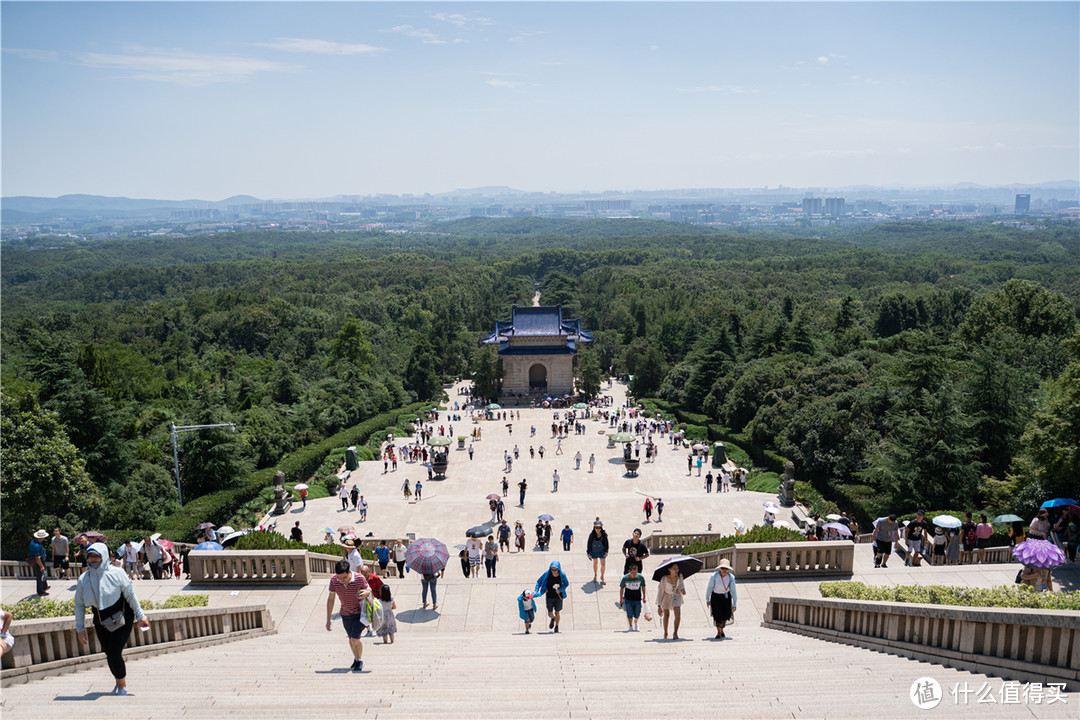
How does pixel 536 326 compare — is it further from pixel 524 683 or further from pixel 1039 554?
pixel 524 683

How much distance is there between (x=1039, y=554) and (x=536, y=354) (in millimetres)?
49690

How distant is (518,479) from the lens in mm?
37500

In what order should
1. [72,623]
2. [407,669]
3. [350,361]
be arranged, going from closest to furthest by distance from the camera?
[72,623], [407,669], [350,361]

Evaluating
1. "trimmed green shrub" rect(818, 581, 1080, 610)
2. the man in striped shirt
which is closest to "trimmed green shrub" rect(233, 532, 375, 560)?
the man in striped shirt

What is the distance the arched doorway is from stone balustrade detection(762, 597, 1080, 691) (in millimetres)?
51632

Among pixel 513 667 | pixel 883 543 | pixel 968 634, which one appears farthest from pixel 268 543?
pixel 968 634

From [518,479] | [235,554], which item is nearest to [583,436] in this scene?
[518,479]

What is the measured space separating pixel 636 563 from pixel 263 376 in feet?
148

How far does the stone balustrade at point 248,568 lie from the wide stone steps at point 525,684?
153 inches

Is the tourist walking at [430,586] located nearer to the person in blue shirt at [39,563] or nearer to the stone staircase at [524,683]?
the stone staircase at [524,683]

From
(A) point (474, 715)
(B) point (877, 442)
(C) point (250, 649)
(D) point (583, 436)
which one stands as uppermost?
(A) point (474, 715)

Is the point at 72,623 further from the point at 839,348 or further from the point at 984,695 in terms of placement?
the point at 839,348

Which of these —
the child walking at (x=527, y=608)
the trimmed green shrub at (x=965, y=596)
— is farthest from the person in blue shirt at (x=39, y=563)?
the trimmed green shrub at (x=965, y=596)

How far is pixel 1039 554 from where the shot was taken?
12.4 meters
